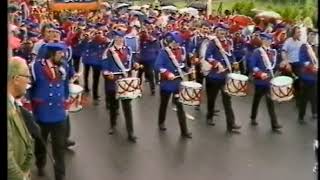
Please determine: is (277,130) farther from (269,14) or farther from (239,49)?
(269,14)

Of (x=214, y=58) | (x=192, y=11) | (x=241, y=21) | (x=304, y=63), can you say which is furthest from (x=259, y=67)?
(x=192, y=11)

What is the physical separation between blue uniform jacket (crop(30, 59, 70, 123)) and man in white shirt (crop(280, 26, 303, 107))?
4.47 metres

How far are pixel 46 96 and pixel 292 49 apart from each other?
4.99m

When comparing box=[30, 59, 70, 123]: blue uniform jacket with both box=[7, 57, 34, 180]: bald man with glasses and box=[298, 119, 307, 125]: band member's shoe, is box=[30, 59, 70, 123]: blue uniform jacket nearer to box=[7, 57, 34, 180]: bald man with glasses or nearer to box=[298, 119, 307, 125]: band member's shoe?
box=[7, 57, 34, 180]: bald man with glasses

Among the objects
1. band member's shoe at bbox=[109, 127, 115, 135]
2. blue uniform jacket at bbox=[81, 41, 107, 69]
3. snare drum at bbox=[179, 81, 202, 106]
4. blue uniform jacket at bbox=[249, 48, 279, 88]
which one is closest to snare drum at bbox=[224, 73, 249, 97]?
blue uniform jacket at bbox=[249, 48, 279, 88]

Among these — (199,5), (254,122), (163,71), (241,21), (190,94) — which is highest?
(199,5)

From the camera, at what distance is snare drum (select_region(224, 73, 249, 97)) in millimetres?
8461

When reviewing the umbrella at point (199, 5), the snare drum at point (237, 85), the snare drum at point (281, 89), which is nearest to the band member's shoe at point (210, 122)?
the snare drum at point (237, 85)

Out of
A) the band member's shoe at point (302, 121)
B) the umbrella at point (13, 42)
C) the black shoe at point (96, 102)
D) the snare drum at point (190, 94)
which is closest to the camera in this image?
the umbrella at point (13, 42)

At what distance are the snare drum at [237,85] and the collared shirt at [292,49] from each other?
1.57 meters

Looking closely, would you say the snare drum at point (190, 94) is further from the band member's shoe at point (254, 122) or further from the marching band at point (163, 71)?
the band member's shoe at point (254, 122)

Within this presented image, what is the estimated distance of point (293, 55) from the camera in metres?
9.98

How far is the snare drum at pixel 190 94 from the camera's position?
8016 mm

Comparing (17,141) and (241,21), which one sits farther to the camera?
(241,21)
